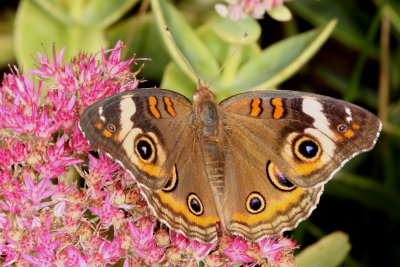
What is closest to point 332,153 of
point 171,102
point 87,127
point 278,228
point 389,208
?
point 278,228

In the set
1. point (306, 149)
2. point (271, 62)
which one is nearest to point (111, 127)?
point (306, 149)

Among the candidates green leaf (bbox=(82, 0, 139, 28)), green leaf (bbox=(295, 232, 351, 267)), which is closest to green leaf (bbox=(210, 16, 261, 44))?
green leaf (bbox=(82, 0, 139, 28))

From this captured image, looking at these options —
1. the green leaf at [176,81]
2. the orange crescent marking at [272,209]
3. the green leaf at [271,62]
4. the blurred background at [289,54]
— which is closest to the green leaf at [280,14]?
the blurred background at [289,54]

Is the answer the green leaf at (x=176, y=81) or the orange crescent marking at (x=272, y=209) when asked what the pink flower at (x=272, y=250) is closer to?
the orange crescent marking at (x=272, y=209)

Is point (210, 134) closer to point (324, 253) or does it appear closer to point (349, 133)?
point (349, 133)

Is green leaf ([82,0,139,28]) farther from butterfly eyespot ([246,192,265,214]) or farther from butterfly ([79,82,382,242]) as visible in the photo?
butterfly eyespot ([246,192,265,214])

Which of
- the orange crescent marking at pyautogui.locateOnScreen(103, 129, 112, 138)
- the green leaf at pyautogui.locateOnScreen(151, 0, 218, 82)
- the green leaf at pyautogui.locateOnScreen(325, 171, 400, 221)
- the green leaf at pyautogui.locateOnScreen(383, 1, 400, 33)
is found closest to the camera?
the orange crescent marking at pyautogui.locateOnScreen(103, 129, 112, 138)

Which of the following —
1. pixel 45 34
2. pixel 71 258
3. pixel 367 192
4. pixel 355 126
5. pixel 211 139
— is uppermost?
pixel 355 126
